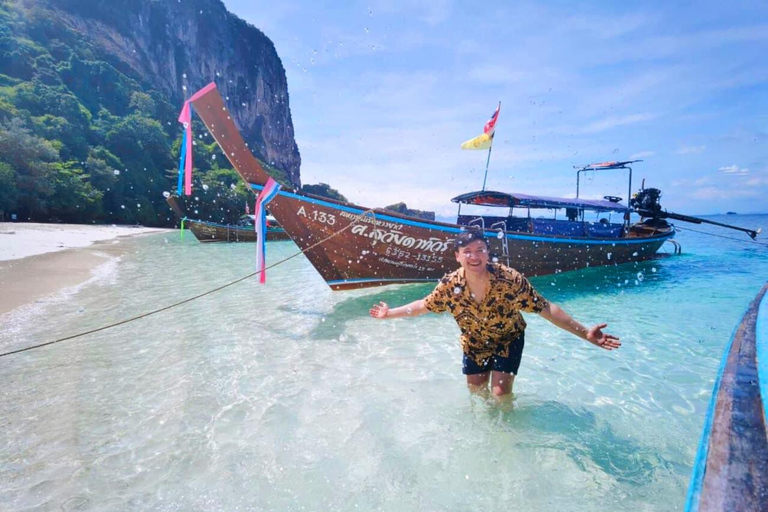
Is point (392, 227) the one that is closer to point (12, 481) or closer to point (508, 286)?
point (508, 286)

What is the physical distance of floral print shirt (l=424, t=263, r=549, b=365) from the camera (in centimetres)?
293

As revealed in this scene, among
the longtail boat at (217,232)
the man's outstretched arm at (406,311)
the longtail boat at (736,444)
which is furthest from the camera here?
the longtail boat at (217,232)

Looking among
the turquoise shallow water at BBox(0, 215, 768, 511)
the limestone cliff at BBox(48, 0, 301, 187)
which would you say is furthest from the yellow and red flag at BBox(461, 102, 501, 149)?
the limestone cliff at BBox(48, 0, 301, 187)

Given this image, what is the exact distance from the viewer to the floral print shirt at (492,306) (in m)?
2.93

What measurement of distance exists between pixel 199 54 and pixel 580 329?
318ft

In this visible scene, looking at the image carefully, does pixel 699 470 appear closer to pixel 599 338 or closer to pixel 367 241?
pixel 599 338

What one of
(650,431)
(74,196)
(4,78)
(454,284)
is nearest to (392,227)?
(454,284)

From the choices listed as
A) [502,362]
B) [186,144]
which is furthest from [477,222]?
[502,362]

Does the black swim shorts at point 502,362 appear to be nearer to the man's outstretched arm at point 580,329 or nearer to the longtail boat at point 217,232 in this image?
the man's outstretched arm at point 580,329

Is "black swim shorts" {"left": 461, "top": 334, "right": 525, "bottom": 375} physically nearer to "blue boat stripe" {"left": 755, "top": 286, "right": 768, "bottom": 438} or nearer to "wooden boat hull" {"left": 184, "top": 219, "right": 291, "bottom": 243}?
"blue boat stripe" {"left": 755, "top": 286, "right": 768, "bottom": 438}

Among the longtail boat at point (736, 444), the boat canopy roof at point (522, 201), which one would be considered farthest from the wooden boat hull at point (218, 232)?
the longtail boat at point (736, 444)

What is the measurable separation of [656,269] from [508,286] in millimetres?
17673

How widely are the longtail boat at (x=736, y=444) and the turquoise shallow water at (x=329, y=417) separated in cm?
114

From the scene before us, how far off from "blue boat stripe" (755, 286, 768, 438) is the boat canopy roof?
889 centimetres
